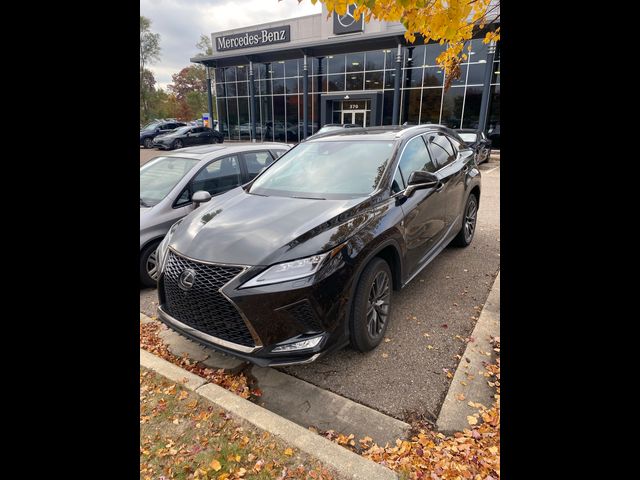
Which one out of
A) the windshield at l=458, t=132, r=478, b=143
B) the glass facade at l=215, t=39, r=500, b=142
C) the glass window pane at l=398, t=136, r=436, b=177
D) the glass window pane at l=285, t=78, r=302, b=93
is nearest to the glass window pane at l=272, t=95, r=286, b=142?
the glass facade at l=215, t=39, r=500, b=142

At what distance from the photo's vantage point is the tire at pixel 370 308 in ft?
9.52

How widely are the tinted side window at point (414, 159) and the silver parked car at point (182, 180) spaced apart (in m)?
2.28

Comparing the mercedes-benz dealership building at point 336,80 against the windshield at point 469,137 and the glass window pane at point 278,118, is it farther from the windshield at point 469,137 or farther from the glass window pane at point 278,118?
the windshield at point 469,137

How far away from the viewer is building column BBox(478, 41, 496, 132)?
19.4m

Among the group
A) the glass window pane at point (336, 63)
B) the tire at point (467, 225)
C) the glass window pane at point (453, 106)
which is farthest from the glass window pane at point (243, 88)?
the tire at point (467, 225)

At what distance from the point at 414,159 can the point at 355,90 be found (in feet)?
75.4

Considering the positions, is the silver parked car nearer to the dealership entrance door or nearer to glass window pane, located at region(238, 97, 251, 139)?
the dealership entrance door

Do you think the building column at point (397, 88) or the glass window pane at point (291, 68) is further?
the glass window pane at point (291, 68)

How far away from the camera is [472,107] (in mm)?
21469

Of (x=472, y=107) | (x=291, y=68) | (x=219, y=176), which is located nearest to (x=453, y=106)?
(x=472, y=107)
